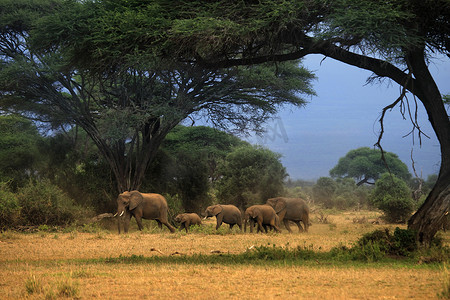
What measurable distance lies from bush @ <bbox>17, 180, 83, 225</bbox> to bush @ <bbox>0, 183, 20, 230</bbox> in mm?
586

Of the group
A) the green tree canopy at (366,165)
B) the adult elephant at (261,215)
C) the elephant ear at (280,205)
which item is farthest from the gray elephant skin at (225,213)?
the green tree canopy at (366,165)

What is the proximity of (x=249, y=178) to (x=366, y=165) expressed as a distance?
33.0 meters

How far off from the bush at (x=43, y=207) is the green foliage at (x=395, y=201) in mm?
14389

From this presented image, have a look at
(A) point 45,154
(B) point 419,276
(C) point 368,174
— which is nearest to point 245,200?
(A) point 45,154

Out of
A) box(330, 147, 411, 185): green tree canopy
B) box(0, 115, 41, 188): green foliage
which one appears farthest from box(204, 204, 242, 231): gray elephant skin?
box(330, 147, 411, 185): green tree canopy

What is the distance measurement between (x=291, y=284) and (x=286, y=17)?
21.9 ft

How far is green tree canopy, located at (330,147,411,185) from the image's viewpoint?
5750cm

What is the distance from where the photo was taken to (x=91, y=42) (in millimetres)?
15906

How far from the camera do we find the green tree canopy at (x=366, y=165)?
189 ft

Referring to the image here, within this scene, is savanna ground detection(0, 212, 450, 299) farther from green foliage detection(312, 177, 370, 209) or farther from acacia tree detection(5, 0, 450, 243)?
green foliage detection(312, 177, 370, 209)

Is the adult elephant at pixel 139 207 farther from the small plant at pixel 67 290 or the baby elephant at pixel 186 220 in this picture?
the small plant at pixel 67 290

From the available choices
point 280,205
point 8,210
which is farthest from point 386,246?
point 8,210

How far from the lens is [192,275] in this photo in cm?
973

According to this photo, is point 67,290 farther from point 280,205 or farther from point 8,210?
point 8,210
